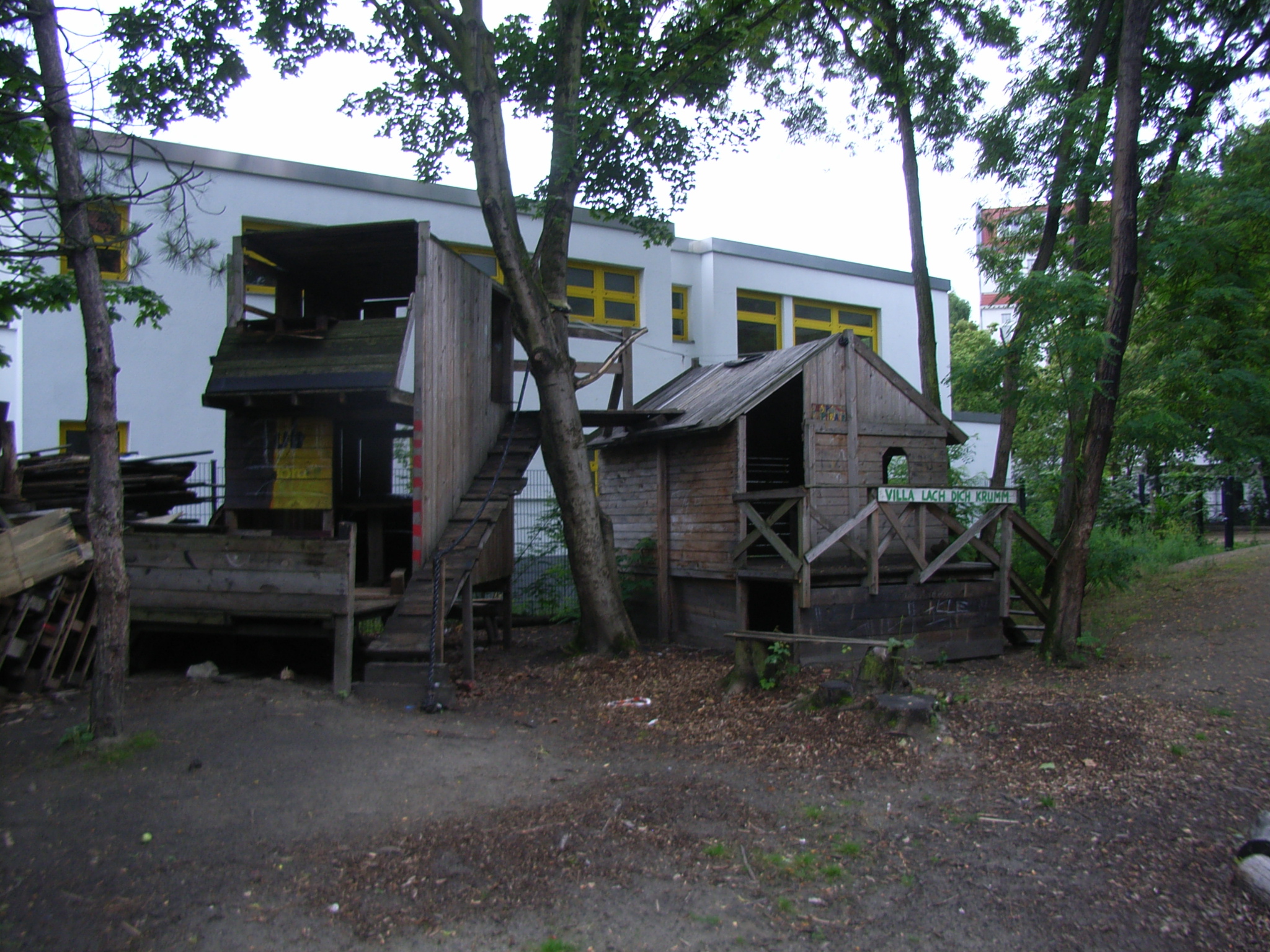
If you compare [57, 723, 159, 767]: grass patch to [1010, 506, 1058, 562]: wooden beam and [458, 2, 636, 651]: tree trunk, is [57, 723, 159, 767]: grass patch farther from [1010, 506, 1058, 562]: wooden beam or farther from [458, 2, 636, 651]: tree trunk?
[1010, 506, 1058, 562]: wooden beam

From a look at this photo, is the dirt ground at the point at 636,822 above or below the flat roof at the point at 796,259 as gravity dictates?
below

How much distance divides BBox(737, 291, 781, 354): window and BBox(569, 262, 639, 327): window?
289cm

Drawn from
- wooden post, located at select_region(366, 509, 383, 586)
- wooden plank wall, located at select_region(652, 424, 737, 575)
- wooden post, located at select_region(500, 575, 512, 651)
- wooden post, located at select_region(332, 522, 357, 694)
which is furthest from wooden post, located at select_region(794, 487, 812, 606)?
wooden post, located at select_region(366, 509, 383, 586)

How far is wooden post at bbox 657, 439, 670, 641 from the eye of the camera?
13.2 m

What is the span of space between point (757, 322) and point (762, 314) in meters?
0.24

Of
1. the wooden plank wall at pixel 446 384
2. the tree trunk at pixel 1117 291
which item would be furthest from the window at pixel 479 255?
the tree trunk at pixel 1117 291

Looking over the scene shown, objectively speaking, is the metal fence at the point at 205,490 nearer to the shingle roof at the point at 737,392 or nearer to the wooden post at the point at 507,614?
the wooden post at the point at 507,614

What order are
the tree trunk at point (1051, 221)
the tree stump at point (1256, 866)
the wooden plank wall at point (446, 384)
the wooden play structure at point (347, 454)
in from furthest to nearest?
the tree trunk at point (1051, 221) → the wooden plank wall at point (446, 384) → the wooden play structure at point (347, 454) → the tree stump at point (1256, 866)

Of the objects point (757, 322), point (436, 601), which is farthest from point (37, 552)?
point (757, 322)

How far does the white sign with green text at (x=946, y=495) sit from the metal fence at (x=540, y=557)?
21.5ft

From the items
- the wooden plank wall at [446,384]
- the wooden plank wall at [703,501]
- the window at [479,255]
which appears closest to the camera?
the wooden plank wall at [446,384]

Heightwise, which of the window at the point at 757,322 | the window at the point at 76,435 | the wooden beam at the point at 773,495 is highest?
the window at the point at 757,322

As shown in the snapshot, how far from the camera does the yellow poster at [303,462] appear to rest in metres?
10.4

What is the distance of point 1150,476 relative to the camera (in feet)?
71.1
